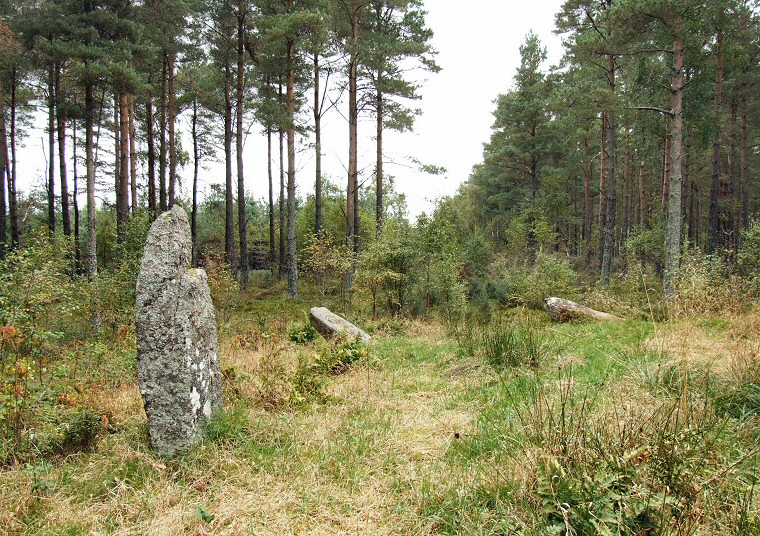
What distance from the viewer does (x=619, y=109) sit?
467 inches

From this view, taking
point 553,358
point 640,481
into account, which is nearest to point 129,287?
point 553,358

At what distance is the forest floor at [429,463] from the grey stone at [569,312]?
492 cm

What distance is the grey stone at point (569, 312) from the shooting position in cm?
928

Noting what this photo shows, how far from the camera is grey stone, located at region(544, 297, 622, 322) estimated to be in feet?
30.5

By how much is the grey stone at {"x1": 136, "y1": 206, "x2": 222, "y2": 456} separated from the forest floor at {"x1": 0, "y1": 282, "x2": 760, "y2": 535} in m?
0.19

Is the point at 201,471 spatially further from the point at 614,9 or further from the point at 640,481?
the point at 614,9

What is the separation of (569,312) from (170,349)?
9.08 meters

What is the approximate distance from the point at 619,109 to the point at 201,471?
1378cm

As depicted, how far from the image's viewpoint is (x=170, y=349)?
298 cm

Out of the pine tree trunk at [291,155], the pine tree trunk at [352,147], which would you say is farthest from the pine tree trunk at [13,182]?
the pine tree trunk at [352,147]

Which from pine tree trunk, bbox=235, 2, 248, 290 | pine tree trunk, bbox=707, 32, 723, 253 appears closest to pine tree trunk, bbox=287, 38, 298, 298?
pine tree trunk, bbox=235, 2, 248, 290

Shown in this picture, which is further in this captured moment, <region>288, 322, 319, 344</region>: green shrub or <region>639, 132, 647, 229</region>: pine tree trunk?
<region>639, 132, 647, 229</region>: pine tree trunk

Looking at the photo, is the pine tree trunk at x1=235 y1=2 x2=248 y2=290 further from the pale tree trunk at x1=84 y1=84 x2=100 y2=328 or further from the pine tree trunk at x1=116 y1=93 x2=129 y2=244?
the pale tree trunk at x1=84 y1=84 x2=100 y2=328

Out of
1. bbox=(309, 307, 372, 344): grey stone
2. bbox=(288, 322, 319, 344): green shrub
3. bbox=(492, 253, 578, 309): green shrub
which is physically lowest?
bbox=(288, 322, 319, 344): green shrub
